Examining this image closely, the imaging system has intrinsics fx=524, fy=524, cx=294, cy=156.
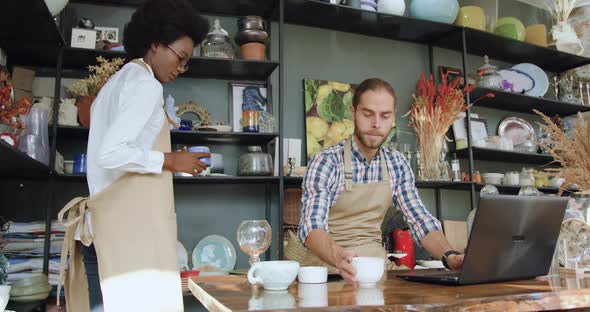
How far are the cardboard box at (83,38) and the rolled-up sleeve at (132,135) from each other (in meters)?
1.61

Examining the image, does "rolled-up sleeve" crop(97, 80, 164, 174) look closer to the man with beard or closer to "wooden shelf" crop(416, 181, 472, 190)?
the man with beard

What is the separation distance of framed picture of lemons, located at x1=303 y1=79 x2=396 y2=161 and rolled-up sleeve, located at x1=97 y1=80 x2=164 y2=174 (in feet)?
6.93

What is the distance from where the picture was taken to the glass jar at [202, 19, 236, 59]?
11.2 feet

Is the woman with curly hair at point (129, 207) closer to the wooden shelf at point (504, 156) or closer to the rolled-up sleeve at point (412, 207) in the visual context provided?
the rolled-up sleeve at point (412, 207)

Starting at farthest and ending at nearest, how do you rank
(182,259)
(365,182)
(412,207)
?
(182,259), (365,182), (412,207)

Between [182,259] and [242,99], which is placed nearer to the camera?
[182,259]

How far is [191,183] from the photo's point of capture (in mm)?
3535

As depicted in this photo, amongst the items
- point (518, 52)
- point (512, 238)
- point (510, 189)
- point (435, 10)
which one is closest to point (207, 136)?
point (435, 10)

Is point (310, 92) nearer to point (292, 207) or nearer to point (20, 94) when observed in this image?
point (292, 207)

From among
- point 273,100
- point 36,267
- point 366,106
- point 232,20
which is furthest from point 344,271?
point 232,20

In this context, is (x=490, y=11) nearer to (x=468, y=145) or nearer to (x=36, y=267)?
(x=468, y=145)

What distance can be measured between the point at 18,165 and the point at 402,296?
2.10 m

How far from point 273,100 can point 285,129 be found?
0.77 feet

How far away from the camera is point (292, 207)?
349 cm
